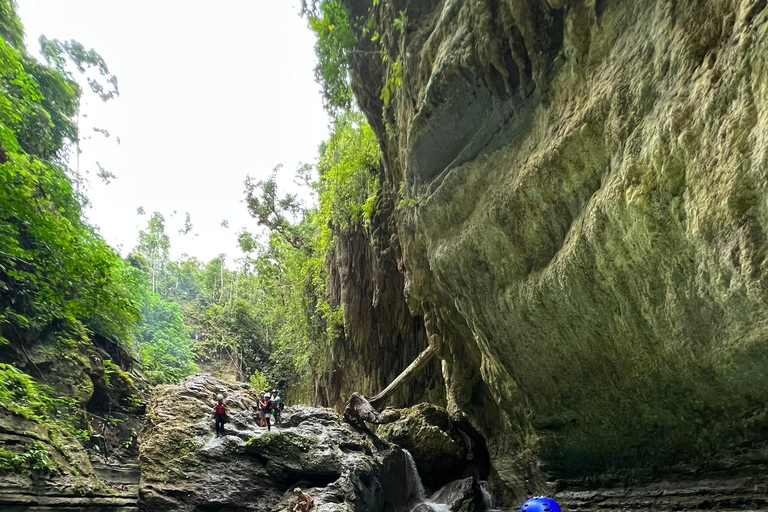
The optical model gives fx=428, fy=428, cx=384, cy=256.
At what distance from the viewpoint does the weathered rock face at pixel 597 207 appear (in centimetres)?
369

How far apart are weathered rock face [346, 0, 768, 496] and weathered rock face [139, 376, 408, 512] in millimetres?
3030

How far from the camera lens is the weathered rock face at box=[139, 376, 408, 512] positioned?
7.71 metres

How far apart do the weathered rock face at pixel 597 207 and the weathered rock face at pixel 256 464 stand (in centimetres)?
303

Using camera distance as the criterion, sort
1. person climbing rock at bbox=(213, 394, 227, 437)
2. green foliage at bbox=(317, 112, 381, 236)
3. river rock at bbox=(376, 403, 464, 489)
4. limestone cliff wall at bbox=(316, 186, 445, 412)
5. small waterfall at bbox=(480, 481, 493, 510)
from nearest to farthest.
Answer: person climbing rock at bbox=(213, 394, 227, 437) → small waterfall at bbox=(480, 481, 493, 510) → river rock at bbox=(376, 403, 464, 489) → green foliage at bbox=(317, 112, 381, 236) → limestone cliff wall at bbox=(316, 186, 445, 412)

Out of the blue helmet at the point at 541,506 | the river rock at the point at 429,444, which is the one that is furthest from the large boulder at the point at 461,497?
the blue helmet at the point at 541,506

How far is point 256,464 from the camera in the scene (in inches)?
334

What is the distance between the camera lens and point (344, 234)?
13.7m

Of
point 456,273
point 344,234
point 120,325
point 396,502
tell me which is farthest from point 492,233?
point 120,325

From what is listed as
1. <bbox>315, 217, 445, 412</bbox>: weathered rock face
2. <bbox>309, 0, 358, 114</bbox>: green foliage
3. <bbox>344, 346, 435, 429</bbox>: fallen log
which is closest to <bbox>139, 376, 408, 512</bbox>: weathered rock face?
<bbox>344, 346, 435, 429</bbox>: fallen log

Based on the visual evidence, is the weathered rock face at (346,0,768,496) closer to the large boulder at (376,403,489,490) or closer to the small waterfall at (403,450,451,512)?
the small waterfall at (403,450,451,512)

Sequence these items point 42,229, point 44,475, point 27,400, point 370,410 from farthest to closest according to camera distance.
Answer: point 370,410, point 27,400, point 44,475, point 42,229

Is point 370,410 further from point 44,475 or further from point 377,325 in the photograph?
point 44,475

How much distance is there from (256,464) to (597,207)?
25.3 ft

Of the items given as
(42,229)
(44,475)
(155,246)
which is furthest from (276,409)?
(155,246)
